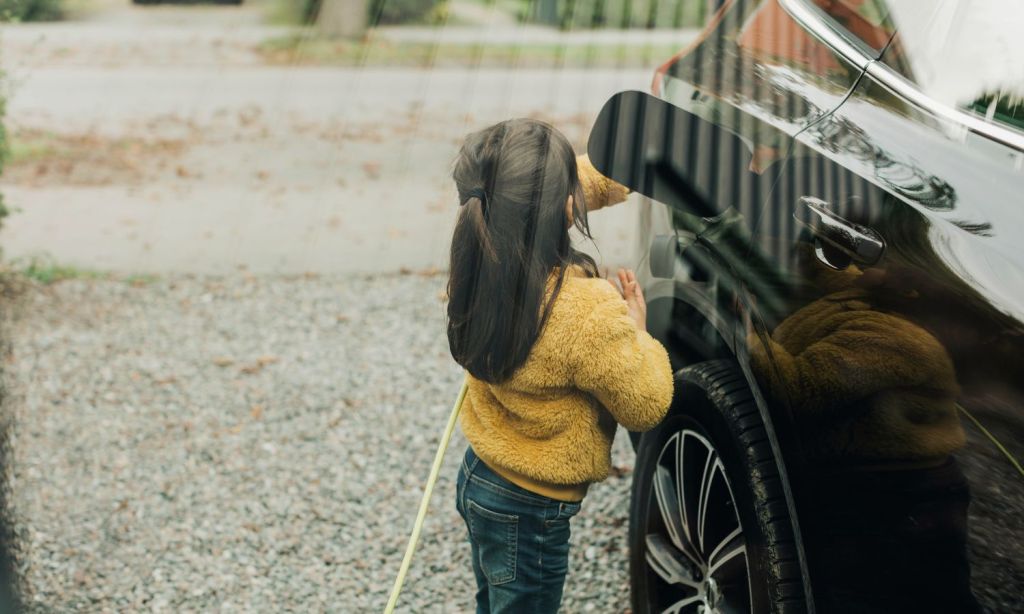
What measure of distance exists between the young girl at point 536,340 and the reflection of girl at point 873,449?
32cm

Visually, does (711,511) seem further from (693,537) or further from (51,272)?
(51,272)

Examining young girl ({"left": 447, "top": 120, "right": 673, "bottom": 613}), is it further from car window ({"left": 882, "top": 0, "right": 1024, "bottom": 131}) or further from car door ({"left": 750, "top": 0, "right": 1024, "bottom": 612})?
car window ({"left": 882, "top": 0, "right": 1024, "bottom": 131})

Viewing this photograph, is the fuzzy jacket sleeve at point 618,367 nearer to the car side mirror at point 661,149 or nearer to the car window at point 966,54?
the car side mirror at point 661,149

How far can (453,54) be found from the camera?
41.3ft

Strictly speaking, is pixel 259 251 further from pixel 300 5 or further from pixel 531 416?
pixel 300 5

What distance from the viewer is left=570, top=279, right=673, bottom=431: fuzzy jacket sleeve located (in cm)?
200

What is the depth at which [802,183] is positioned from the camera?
196 cm

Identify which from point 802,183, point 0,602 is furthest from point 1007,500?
point 0,602

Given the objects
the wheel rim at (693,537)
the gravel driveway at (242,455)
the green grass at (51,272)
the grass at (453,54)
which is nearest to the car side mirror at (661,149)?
the wheel rim at (693,537)

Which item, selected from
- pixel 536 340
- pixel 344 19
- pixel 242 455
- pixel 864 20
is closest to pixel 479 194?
pixel 536 340

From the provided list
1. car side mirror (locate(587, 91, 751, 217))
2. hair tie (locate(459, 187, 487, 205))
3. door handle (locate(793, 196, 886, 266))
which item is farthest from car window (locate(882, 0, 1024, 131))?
hair tie (locate(459, 187, 487, 205))

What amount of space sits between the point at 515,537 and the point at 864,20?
1340 millimetres

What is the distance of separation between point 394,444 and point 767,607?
7.22 ft

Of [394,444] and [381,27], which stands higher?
[394,444]
